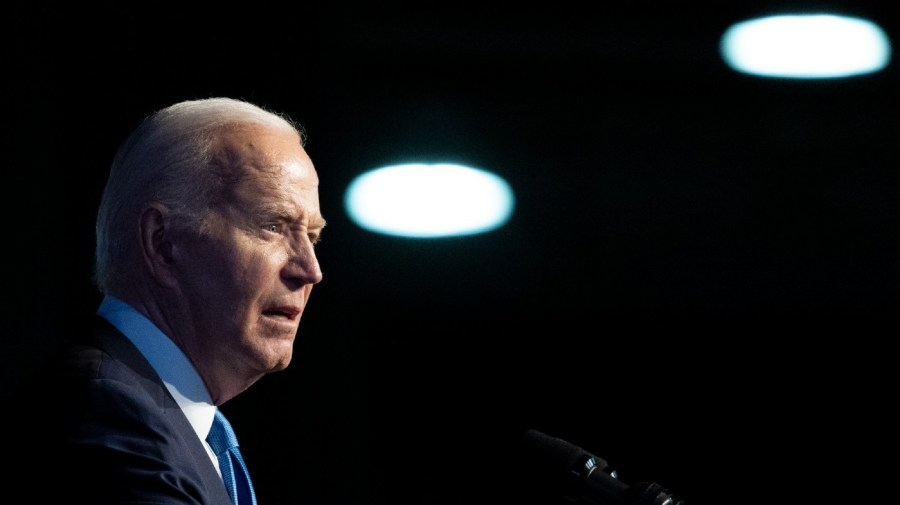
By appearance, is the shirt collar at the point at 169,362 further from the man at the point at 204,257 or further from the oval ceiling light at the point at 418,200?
the oval ceiling light at the point at 418,200

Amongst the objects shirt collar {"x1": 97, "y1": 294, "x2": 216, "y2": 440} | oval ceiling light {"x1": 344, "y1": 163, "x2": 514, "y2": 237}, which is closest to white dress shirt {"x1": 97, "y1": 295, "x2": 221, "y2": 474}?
shirt collar {"x1": 97, "y1": 294, "x2": 216, "y2": 440}

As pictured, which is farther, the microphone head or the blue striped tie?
the blue striped tie

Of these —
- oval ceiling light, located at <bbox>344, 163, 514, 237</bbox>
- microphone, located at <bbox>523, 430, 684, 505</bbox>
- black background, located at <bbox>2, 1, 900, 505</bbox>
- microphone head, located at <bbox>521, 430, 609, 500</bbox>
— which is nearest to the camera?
microphone, located at <bbox>523, 430, 684, 505</bbox>

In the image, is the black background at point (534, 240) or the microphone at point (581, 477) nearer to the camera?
the microphone at point (581, 477)

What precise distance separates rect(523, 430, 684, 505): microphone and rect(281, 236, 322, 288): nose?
52 centimetres

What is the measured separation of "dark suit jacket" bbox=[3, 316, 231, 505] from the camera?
121cm

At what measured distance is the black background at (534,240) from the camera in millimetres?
2619

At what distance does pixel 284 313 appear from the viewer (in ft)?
5.53

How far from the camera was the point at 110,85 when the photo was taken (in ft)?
9.46

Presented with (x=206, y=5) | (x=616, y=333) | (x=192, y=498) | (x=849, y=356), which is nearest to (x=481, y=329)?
(x=616, y=333)

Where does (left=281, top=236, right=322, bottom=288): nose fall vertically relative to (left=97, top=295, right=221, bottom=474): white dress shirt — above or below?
above

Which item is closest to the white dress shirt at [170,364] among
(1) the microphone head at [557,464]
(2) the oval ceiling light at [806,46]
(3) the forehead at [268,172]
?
(3) the forehead at [268,172]

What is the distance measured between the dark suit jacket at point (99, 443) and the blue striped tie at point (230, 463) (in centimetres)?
19

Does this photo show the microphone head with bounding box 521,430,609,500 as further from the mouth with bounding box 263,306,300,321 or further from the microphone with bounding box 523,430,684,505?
the mouth with bounding box 263,306,300,321
